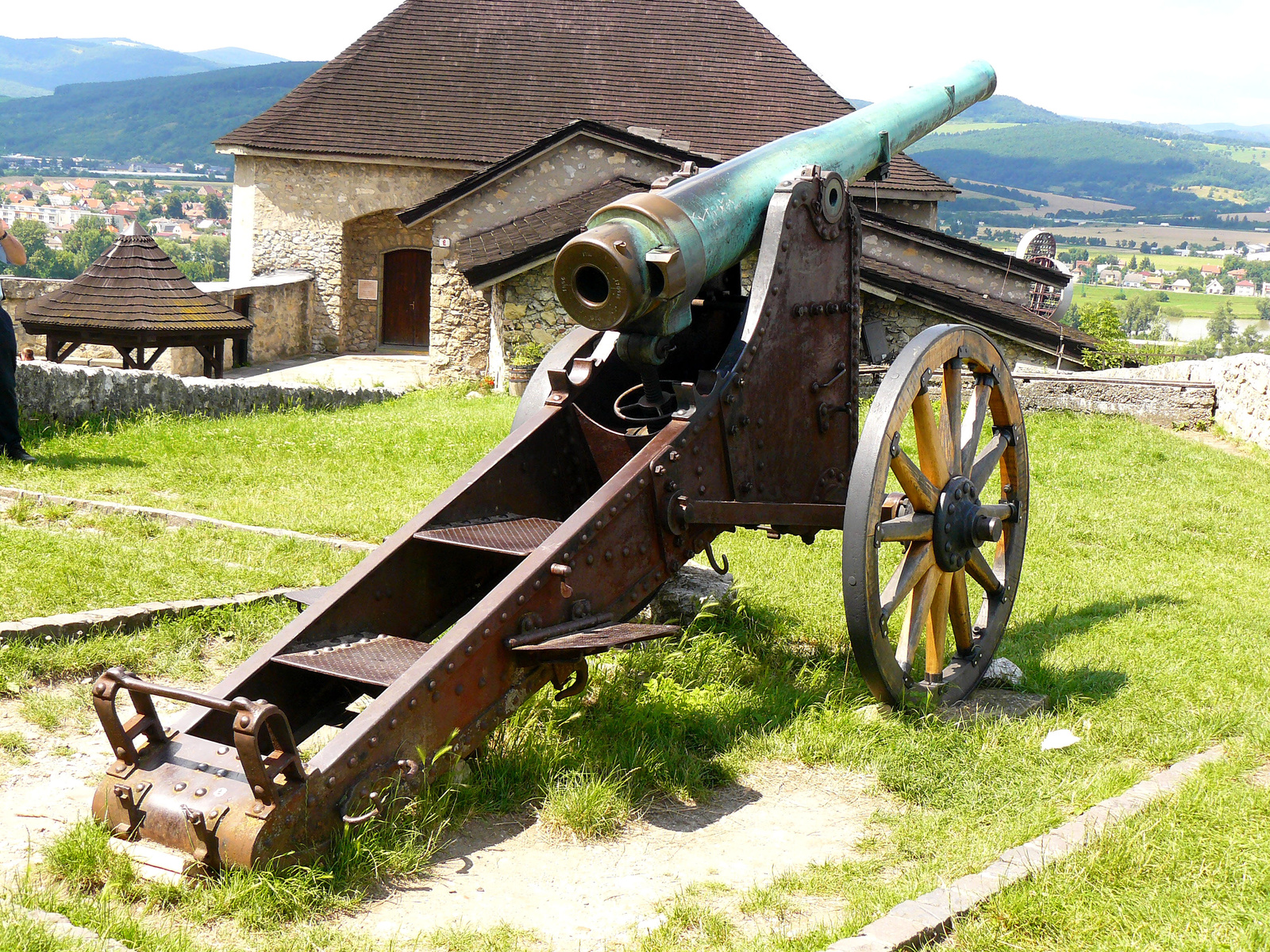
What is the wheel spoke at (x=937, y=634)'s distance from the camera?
500 centimetres

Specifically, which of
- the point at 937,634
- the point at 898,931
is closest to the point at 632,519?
the point at 937,634

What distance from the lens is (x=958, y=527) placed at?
16.1 feet

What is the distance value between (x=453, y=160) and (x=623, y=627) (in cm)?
2040

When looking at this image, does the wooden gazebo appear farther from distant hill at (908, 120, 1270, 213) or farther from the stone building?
distant hill at (908, 120, 1270, 213)

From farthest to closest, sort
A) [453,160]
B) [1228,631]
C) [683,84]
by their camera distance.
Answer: [683,84], [453,160], [1228,631]

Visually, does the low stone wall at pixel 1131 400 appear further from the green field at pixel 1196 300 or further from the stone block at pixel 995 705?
the green field at pixel 1196 300

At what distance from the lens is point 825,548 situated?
780 centimetres

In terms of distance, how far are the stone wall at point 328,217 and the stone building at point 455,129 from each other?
0.10ft

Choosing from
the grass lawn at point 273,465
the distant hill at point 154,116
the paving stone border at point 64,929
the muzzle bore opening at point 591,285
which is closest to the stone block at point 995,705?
the muzzle bore opening at point 591,285

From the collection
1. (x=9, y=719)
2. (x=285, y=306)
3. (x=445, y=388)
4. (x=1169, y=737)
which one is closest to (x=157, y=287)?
(x=445, y=388)

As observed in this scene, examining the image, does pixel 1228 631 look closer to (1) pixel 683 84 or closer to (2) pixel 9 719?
(2) pixel 9 719

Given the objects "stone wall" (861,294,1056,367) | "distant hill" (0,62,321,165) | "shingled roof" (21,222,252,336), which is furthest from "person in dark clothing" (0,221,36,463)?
"distant hill" (0,62,321,165)

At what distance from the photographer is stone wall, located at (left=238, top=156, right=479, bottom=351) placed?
77.8 ft

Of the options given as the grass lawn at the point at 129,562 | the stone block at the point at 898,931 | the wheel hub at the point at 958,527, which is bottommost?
the grass lawn at the point at 129,562
